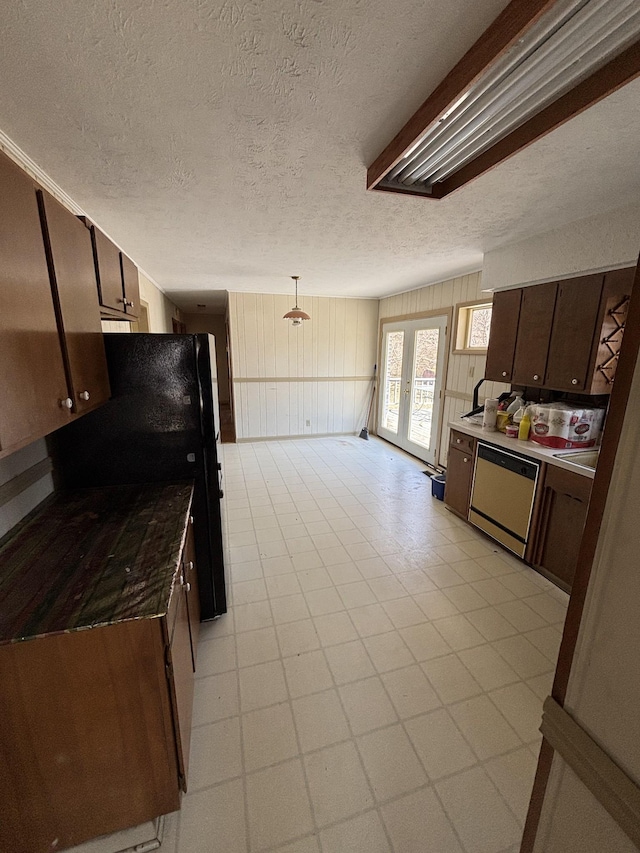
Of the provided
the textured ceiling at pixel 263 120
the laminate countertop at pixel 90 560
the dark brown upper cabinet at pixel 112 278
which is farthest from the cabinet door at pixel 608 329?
the dark brown upper cabinet at pixel 112 278

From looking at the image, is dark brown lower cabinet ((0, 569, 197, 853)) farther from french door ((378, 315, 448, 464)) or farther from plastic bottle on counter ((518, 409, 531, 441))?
french door ((378, 315, 448, 464))

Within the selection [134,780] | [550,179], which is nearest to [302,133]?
[550,179]

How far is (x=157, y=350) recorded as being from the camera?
66.9 inches

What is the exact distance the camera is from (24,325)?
0.95 meters

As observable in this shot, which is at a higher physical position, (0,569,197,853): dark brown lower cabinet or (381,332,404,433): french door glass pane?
(381,332,404,433): french door glass pane

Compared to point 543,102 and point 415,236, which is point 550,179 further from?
point 415,236

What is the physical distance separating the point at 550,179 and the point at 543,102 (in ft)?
2.22

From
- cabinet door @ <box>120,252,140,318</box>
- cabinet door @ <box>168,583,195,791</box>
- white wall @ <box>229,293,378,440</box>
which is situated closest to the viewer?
cabinet door @ <box>168,583,195,791</box>

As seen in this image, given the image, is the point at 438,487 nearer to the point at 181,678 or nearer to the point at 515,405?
the point at 515,405

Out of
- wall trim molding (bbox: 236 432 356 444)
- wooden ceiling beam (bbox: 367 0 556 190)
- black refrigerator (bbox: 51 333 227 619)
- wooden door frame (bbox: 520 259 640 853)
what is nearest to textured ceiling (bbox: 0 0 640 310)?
wooden ceiling beam (bbox: 367 0 556 190)

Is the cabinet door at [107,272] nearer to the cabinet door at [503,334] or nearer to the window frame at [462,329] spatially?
the cabinet door at [503,334]

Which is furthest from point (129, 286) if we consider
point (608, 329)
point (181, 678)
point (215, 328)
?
point (215, 328)

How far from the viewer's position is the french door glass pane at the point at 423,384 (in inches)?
178

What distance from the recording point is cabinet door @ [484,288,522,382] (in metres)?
2.84
